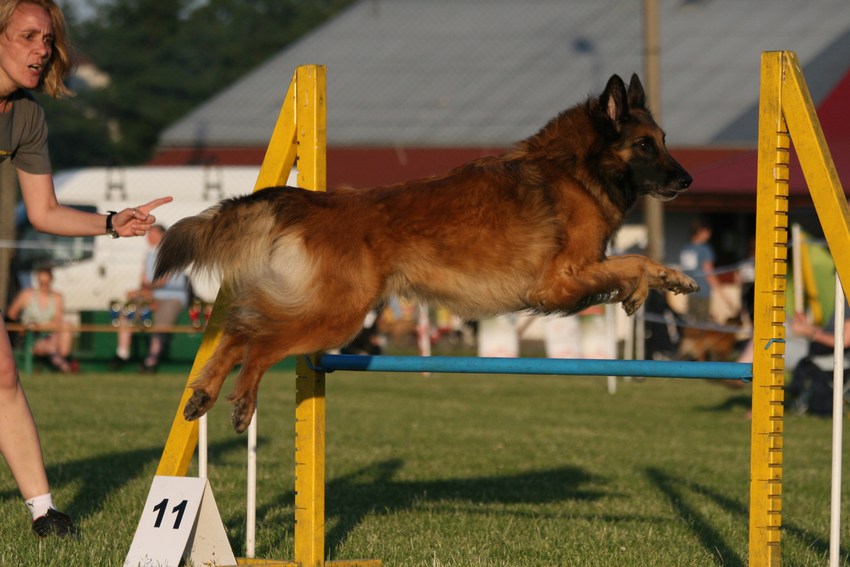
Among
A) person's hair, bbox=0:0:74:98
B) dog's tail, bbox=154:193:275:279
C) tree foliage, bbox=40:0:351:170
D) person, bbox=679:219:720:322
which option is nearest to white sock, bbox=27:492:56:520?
dog's tail, bbox=154:193:275:279

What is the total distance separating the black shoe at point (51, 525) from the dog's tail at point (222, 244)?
1.41 m

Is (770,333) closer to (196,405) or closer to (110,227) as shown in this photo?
(196,405)

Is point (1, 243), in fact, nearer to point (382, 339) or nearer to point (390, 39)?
point (382, 339)

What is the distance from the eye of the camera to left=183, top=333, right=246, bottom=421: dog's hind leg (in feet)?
→ 14.9

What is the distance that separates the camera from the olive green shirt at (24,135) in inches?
196

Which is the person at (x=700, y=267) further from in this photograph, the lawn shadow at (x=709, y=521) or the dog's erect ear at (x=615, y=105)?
the dog's erect ear at (x=615, y=105)

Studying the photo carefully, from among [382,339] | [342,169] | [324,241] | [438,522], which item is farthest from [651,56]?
[324,241]

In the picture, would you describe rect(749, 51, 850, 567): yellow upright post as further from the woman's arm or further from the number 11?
the woman's arm

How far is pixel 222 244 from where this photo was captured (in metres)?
4.57

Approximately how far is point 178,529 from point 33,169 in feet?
5.44

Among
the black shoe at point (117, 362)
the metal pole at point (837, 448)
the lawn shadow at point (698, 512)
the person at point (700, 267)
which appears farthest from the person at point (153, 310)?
the metal pole at point (837, 448)

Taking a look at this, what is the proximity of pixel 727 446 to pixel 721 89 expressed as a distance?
63.0 feet

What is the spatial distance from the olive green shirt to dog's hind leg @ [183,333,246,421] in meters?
1.19

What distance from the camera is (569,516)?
21.9 ft
